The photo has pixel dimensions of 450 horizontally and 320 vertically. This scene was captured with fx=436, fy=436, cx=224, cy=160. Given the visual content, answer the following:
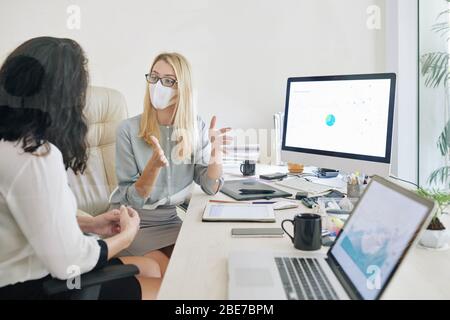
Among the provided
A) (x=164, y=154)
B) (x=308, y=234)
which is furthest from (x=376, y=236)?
(x=164, y=154)

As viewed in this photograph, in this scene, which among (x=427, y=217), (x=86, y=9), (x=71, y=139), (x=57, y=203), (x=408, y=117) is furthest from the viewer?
(x=408, y=117)

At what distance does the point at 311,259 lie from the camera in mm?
891

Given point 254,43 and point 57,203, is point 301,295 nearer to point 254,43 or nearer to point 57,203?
point 57,203

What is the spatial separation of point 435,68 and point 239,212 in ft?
4.97

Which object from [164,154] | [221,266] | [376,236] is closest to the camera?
[376,236]

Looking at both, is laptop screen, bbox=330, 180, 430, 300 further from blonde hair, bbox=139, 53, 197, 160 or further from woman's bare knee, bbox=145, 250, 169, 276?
blonde hair, bbox=139, 53, 197, 160

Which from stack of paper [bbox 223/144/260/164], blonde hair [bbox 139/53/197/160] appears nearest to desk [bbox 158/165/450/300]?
blonde hair [bbox 139/53/197/160]

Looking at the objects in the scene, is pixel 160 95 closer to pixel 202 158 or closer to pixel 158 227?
pixel 202 158

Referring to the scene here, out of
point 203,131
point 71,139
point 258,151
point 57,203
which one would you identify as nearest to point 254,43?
point 258,151

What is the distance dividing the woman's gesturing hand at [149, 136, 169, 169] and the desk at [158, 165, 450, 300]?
1.32ft

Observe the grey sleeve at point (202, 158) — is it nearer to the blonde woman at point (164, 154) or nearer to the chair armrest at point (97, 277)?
the blonde woman at point (164, 154)

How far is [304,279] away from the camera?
0.79 meters

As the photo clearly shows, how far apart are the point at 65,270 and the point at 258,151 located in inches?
62.3

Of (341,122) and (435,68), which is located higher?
(435,68)
